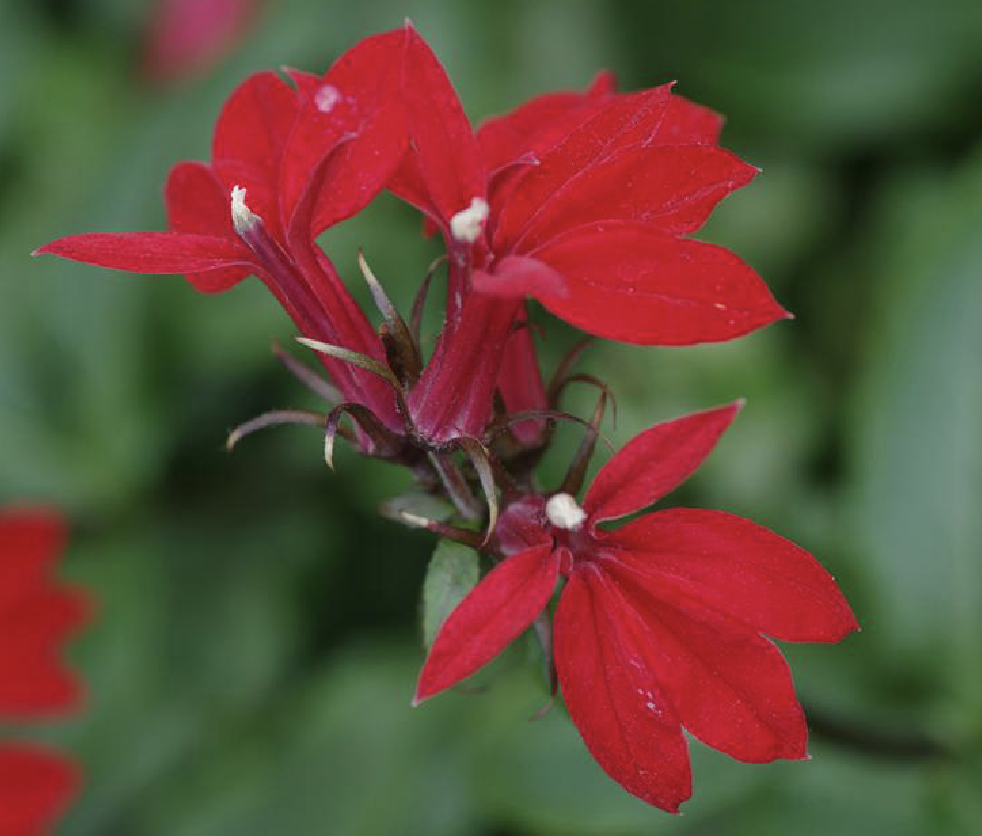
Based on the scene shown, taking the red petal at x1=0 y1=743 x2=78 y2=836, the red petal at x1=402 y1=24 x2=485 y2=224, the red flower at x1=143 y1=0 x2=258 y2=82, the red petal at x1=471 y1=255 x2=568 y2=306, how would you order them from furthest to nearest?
the red flower at x1=143 y1=0 x2=258 y2=82
the red petal at x1=0 y1=743 x2=78 y2=836
the red petal at x1=402 y1=24 x2=485 y2=224
the red petal at x1=471 y1=255 x2=568 y2=306

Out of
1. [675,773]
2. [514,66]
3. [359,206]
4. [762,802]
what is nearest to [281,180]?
[359,206]

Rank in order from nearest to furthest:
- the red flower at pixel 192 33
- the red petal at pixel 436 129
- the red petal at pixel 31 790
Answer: the red petal at pixel 436 129 → the red petal at pixel 31 790 → the red flower at pixel 192 33

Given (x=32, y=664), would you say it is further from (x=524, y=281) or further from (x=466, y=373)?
(x=524, y=281)

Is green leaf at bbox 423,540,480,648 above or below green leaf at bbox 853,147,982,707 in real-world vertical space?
above

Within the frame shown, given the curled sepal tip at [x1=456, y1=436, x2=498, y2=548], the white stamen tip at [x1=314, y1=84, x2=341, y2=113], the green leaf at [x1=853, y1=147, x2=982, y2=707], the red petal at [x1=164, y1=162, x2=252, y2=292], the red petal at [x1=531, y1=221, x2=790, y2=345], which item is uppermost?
the white stamen tip at [x1=314, y1=84, x2=341, y2=113]

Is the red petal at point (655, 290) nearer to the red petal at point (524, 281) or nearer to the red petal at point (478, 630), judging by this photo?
the red petal at point (524, 281)

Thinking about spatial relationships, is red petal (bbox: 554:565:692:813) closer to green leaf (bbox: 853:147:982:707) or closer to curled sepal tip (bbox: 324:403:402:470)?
curled sepal tip (bbox: 324:403:402:470)

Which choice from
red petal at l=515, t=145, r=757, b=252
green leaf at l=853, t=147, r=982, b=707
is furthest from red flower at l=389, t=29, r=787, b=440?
green leaf at l=853, t=147, r=982, b=707

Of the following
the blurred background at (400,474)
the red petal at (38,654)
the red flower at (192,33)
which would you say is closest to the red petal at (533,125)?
the blurred background at (400,474)
